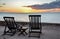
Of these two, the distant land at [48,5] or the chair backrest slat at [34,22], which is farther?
the distant land at [48,5]

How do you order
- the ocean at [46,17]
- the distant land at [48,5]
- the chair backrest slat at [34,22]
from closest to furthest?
the chair backrest slat at [34,22], the distant land at [48,5], the ocean at [46,17]

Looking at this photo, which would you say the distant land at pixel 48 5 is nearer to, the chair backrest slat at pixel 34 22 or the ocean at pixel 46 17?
the ocean at pixel 46 17

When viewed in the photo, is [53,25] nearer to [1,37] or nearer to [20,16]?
[20,16]

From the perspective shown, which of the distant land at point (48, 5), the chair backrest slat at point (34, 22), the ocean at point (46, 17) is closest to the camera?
the chair backrest slat at point (34, 22)

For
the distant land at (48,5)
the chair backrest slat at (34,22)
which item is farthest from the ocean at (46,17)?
the chair backrest slat at (34,22)

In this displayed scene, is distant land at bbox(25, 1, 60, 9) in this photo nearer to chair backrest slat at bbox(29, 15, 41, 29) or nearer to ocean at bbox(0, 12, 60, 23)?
ocean at bbox(0, 12, 60, 23)

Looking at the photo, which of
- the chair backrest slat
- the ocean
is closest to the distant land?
the ocean

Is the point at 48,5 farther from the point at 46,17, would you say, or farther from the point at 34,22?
the point at 34,22

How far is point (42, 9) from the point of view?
23.6 ft

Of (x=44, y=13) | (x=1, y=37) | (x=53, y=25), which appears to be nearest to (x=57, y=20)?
Answer: (x=53, y=25)

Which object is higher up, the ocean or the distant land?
the distant land

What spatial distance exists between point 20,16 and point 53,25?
215 cm

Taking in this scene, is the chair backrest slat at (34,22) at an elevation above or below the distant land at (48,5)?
below

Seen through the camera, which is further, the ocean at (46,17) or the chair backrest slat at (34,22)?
the ocean at (46,17)
